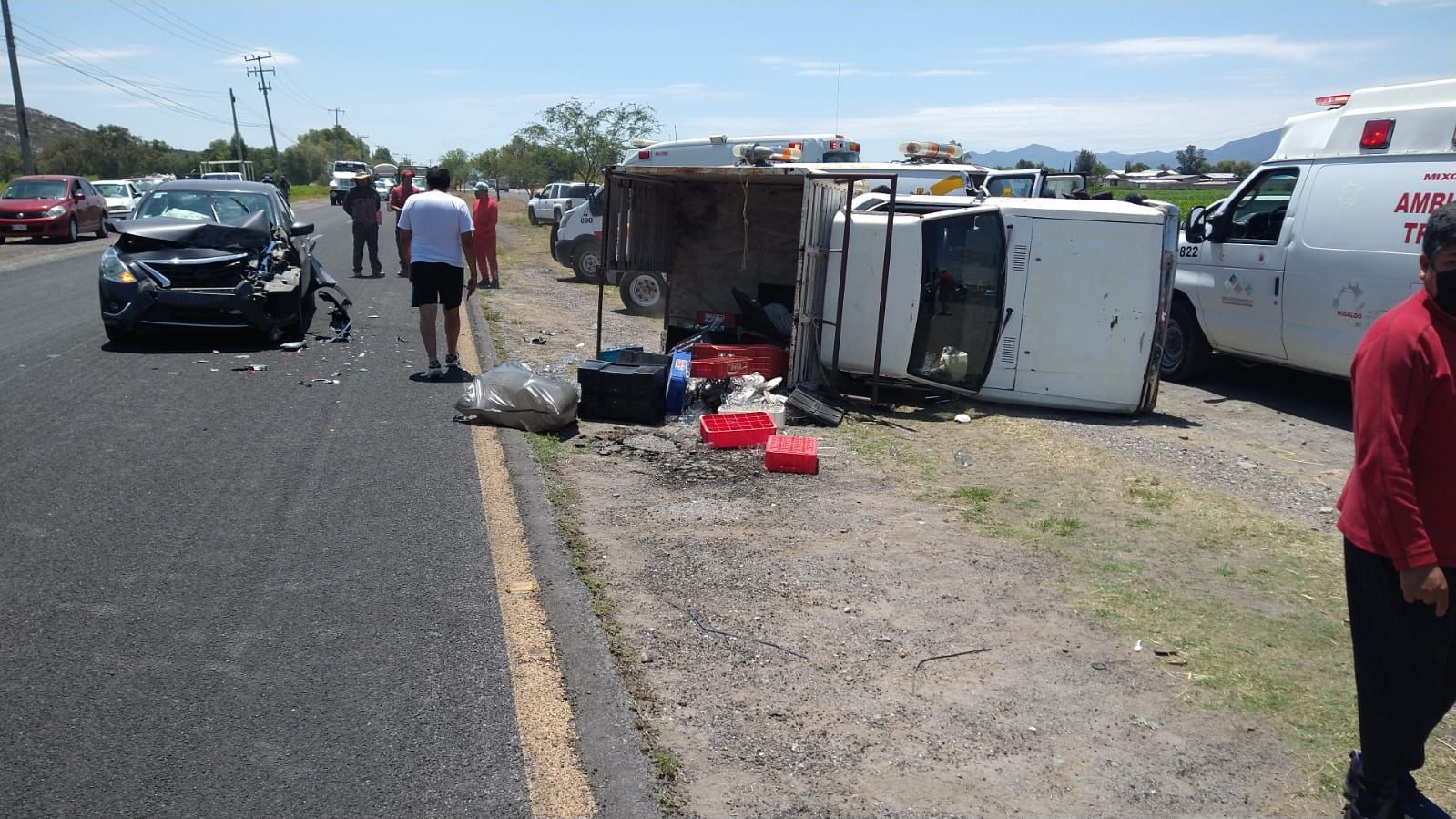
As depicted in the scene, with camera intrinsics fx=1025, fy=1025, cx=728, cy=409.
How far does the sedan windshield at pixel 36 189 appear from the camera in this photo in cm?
2670

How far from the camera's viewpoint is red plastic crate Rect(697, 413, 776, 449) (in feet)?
26.1

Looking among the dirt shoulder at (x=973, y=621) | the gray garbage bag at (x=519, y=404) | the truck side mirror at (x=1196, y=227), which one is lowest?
the dirt shoulder at (x=973, y=621)

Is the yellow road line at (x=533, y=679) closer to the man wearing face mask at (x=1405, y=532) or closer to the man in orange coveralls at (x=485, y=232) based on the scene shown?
the man wearing face mask at (x=1405, y=532)

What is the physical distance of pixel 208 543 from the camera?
17.0 ft

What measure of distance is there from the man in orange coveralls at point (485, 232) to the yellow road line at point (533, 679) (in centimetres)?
1203

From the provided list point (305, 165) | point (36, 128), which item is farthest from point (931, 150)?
point (36, 128)

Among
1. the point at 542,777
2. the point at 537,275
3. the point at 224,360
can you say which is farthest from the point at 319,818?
the point at 537,275

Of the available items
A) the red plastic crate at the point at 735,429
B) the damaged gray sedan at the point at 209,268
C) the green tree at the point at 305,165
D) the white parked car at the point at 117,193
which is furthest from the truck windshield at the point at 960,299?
the green tree at the point at 305,165

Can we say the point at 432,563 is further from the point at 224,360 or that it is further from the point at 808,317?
the point at 224,360

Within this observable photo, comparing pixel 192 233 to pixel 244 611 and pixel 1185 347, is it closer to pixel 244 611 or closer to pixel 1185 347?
pixel 244 611

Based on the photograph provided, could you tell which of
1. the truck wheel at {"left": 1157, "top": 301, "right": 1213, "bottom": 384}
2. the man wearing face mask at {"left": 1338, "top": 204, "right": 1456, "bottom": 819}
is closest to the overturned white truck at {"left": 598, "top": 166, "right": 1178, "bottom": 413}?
the truck wheel at {"left": 1157, "top": 301, "right": 1213, "bottom": 384}

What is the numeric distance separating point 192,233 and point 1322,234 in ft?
38.0

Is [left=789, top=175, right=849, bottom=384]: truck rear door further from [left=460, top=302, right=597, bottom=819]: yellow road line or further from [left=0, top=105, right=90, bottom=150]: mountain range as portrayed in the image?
A: [left=0, top=105, right=90, bottom=150]: mountain range

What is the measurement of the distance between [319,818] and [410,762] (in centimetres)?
36
